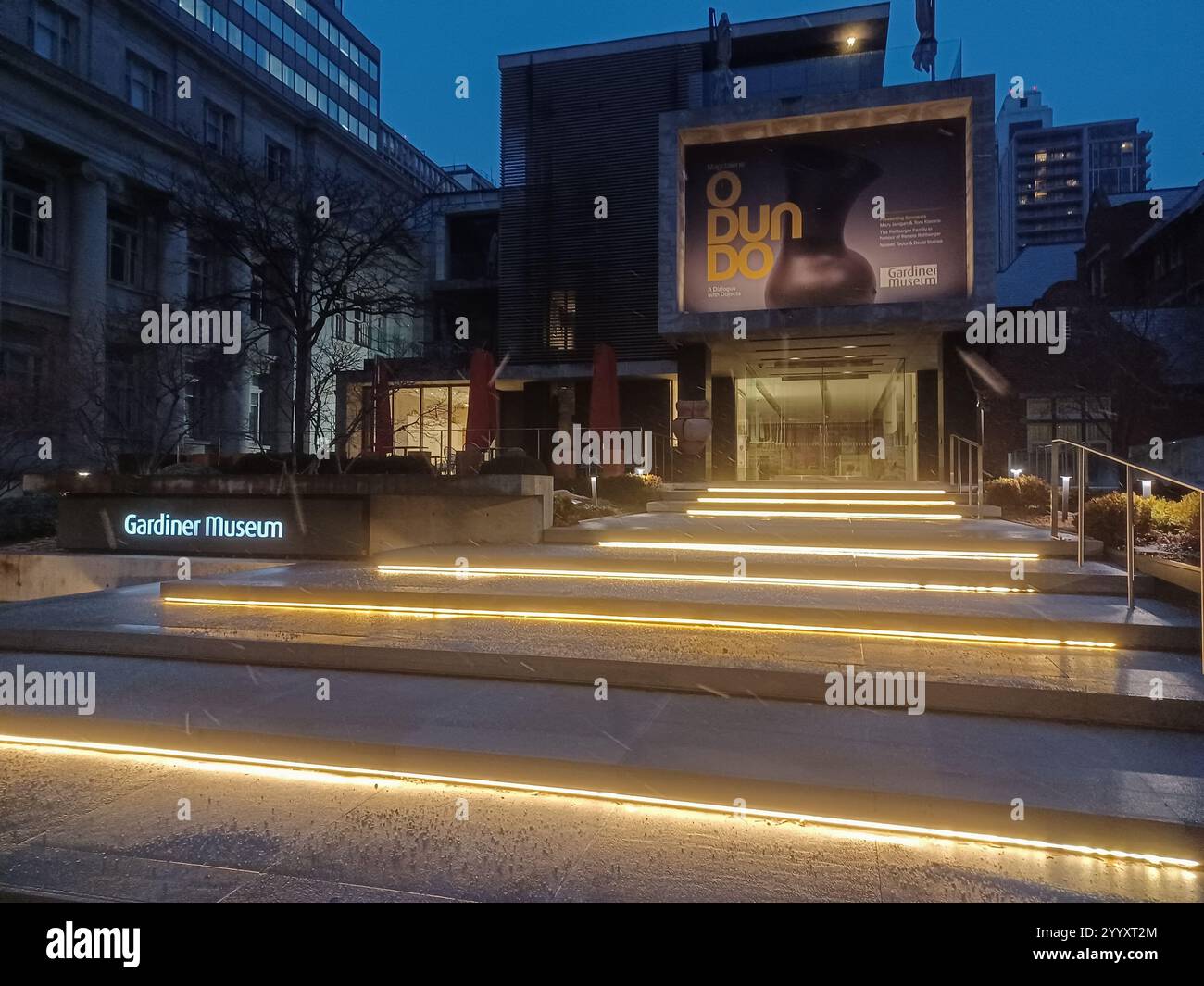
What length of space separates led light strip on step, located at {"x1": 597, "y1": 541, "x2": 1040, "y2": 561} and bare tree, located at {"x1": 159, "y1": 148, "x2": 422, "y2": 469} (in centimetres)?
605

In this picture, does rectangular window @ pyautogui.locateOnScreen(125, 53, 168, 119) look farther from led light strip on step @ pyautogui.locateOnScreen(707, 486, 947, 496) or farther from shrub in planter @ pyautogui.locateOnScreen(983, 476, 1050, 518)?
shrub in planter @ pyautogui.locateOnScreen(983, 476, 1050, 518)

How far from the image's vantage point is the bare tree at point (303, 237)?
12.8 m

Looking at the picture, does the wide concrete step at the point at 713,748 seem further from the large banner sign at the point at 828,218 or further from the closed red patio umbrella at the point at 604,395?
the large banner sign at the point at 828,218

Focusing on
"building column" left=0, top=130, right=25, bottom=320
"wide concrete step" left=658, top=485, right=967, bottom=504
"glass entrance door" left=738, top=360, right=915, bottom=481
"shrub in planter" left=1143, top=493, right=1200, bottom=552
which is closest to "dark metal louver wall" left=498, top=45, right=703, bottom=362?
"glass entrance door" left=738, top=360, right=915, bottom=481

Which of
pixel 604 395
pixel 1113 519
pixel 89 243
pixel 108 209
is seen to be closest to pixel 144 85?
pixel 108 209

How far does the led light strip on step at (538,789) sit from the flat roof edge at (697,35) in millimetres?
23366

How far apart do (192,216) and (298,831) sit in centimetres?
1279

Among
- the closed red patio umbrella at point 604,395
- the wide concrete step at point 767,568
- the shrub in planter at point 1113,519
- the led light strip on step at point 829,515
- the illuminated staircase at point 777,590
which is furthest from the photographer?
the closed red patio umbrella at point 604,395

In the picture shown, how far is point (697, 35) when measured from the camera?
23453 millimetres

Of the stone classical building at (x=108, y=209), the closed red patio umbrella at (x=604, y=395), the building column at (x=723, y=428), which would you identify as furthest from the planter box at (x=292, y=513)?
the building column at (x=723, y=428)

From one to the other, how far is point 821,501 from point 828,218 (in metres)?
7.34

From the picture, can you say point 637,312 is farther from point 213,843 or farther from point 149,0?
point 149,0

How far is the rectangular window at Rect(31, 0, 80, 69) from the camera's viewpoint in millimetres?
25750

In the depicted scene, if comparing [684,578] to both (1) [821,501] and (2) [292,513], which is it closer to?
(1) [821,501]
